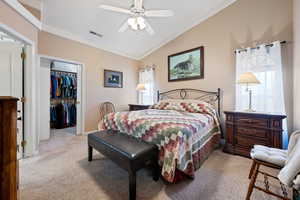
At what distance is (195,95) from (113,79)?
2.66 meters

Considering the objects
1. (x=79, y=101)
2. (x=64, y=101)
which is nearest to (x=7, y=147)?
(x=79, y=101)

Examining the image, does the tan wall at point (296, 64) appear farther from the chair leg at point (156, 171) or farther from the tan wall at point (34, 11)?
the tan wall at point (34, 11)

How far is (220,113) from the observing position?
3.23 metres

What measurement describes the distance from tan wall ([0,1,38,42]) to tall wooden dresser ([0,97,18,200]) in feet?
5.68

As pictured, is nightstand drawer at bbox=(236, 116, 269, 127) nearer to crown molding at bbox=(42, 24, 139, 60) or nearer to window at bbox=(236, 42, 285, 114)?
window at bbox=(236, 42, 285, 114)

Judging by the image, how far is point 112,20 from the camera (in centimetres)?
317

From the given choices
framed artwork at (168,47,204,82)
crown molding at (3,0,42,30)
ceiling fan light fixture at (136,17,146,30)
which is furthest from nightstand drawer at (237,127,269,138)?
crown molding at (3,0,42,30)

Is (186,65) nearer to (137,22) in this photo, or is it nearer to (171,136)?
(137,22)

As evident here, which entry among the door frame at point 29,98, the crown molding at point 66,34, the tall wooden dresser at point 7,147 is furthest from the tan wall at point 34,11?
the tall wooden dresser at point 7,147

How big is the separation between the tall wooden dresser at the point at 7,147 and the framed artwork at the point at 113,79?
11.3 ft

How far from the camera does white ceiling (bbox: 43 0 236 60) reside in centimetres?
274

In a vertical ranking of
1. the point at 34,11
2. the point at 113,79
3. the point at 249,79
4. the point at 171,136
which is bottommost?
the point at 171,136

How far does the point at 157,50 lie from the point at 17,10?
11.5 feet

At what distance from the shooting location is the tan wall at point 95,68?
128 inches
